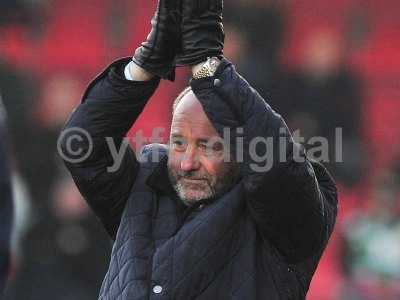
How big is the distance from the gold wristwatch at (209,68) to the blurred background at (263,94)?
11.5ft

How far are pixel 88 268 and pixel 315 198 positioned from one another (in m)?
4.56

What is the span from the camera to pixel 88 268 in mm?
7938

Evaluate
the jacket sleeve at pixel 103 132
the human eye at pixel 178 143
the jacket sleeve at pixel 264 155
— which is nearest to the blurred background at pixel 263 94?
the jacket sleeve at pixel 103 132

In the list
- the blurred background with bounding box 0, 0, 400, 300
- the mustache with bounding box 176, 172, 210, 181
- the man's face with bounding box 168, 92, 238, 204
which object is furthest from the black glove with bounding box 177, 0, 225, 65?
the blurred background with bounding box 0, 0, 400, 300

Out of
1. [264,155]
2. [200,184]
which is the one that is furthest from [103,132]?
[264,155]

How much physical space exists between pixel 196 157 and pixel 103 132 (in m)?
0.33

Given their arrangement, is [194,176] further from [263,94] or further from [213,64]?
[263,94]

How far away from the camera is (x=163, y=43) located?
141 inches

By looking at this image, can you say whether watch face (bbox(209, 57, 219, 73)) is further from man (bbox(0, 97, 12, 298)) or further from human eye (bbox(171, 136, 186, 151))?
man (bbox(0, 97, 12, 298))

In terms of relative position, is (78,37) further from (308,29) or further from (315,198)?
(315,198)

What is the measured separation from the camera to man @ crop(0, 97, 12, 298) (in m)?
3.45

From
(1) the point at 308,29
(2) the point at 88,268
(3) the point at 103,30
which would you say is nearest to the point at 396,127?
(1) the point at 308,29

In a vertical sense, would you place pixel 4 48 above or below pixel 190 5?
below

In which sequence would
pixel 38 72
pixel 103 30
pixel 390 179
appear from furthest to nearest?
pixel 103 30 < pixel 38 72 < pixel 390 179
